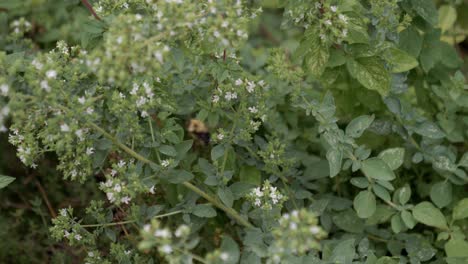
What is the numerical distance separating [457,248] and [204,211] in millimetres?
1034

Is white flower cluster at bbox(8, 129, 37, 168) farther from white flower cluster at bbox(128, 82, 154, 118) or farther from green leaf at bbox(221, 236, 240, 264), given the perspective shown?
green leaf at bbox(221, 236, 240, 264)

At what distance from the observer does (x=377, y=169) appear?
7.56 feet

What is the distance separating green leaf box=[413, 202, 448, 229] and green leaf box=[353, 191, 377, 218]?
0.67 feet

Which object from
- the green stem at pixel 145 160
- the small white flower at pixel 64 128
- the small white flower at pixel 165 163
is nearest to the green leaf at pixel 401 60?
the green stem at pixel 145 160

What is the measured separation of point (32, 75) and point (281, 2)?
116cm

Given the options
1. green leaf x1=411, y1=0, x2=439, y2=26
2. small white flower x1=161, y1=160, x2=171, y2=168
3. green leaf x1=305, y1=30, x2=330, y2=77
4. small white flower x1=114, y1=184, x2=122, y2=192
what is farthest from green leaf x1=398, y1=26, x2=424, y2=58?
small white flower x1=114, y1=184, x2=122, y2=192

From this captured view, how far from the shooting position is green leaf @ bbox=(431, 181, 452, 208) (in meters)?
2.65

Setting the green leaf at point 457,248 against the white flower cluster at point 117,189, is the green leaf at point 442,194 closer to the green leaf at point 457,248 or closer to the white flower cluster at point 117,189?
the green leaf at point 457,248

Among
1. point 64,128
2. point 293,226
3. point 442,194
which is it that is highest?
point 64,128

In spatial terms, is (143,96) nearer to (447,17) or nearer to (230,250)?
(230,250)

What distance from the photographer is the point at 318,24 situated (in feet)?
7.52

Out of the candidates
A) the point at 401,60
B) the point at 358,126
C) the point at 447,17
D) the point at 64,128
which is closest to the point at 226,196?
the point at 358,126

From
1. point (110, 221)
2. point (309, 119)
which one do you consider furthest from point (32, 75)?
point (309, 119)

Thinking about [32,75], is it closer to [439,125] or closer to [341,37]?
[341,37]
